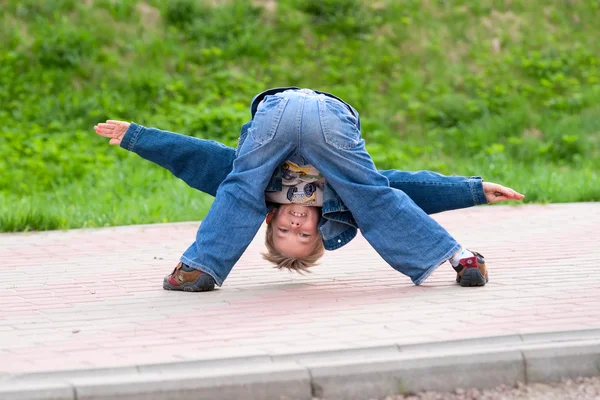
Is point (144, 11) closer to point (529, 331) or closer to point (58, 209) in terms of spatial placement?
point (58, 209)

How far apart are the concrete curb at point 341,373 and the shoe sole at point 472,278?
4.36ft

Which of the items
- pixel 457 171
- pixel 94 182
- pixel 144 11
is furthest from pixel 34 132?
pixel 457 171

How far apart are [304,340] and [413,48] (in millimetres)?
13301

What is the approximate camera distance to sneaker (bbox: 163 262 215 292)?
5.57 metres

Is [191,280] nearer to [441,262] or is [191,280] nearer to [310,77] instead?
[441,262]

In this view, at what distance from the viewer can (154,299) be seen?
5520mm

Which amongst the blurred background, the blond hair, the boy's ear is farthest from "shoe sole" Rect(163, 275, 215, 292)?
the blurred background

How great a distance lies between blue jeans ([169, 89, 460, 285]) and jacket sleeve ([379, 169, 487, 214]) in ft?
0.63

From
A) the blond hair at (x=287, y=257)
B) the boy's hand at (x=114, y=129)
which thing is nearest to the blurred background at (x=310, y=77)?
the boy's hand at (x=114, y=129)

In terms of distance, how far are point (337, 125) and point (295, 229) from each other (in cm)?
61

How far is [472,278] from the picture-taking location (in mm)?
5594

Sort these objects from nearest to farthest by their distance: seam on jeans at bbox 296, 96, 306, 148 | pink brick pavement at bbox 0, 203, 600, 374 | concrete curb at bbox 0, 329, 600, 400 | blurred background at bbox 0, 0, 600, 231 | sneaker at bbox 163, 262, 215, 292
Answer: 1. concrete curb at bbox 0, 329, 600, 400
2. pink brick pavement at bbox 0, 203, 600, 374
3. seam on jeans at bbox 296, 96, 306, 148
4. sneaker at bbox 163, 262, 215, 292
5. blurred background at bbox 0, 0, 600, 231

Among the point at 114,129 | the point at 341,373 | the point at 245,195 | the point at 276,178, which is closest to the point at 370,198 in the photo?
the point at 276,178

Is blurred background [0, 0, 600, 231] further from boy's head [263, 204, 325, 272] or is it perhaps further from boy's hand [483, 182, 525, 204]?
boy's hand [483, 182, 525, 204]
